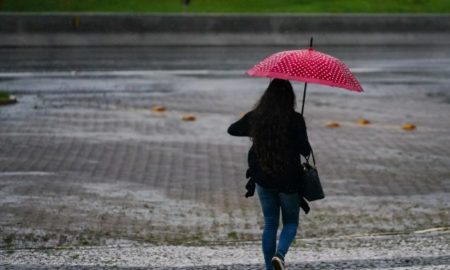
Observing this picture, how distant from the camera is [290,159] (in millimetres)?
7867

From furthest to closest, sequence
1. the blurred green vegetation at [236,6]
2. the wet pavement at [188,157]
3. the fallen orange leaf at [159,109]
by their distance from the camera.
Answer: the blurred green vegetation at [236,6], the fallen orange leaf at [159,109], the wet pavement at [188,157]

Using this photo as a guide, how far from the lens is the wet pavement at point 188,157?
34.6 feet

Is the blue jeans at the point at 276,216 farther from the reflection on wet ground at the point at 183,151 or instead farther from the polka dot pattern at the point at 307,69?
the reflection on wet ground at the point at 183,151

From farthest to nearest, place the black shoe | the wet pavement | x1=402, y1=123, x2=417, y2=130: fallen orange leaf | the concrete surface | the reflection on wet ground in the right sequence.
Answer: the concrete surface < x1=402, y1=123, x2=417, y2=130: fallen orange leaf < the reflection on wet ground < the wet pavement < the black shoe

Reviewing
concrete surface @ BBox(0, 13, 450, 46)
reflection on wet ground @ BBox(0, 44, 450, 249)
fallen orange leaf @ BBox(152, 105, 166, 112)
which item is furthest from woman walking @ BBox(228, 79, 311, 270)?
concrete surface @ BBox(0, 13, 450, 46)

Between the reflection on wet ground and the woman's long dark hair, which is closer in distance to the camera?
the woman's long dark hair

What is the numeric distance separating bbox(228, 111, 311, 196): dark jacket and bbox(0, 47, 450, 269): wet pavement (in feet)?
3.82

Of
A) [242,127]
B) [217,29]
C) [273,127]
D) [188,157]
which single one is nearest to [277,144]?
[273,127]

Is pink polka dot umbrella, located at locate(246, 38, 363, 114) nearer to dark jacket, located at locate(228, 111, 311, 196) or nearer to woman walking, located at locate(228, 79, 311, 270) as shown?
woman walking, located at locate(228, 79, 311, 270)

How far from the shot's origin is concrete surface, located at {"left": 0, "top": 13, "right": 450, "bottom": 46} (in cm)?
2570

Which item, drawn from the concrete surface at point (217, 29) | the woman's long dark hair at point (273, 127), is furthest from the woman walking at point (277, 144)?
the concrete surface at point (217, 29)

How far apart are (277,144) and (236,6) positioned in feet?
71.1

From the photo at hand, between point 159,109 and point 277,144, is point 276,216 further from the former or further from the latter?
point 159,109

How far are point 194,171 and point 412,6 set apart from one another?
56.9 feet
